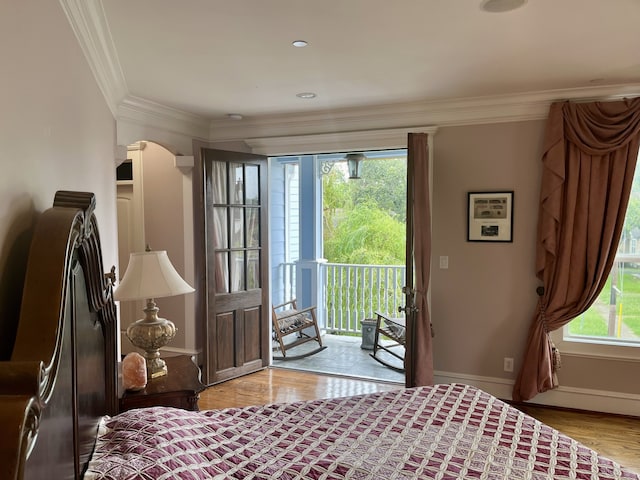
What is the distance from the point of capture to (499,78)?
123 inches

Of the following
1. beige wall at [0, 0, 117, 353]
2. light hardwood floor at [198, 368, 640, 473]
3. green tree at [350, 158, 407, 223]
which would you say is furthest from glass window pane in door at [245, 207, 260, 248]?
green tree at [350, 158, 407, 223]

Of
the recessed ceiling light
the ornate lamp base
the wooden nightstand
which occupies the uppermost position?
the recessed ceiling light

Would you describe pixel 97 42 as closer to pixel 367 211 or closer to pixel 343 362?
pixel 343 362

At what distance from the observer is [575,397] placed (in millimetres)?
3555

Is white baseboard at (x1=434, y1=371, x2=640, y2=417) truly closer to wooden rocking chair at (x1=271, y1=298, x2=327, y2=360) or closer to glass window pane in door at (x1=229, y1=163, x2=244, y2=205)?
wooden rocking chair at (x1=271, y1=298, x2=327, y2=360)

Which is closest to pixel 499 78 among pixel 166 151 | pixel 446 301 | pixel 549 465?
pixel 446 301

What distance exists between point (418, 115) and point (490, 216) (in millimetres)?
1033

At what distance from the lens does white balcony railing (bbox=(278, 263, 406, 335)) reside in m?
5.79

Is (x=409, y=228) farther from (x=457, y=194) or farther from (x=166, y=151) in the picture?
(x=166, y=151)

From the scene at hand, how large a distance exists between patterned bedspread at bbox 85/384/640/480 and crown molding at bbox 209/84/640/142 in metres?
2.48

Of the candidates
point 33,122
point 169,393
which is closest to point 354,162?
point 169,393

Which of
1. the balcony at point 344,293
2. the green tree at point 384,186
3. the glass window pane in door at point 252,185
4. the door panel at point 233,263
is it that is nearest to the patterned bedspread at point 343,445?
the door panel at point 233,263

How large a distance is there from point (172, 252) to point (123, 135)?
1279mm

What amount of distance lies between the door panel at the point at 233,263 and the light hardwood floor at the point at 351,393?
0.68ft
